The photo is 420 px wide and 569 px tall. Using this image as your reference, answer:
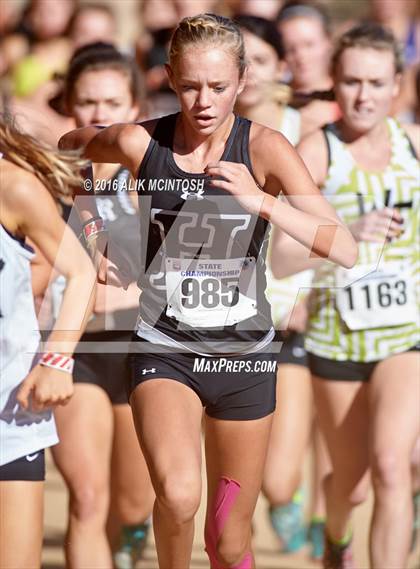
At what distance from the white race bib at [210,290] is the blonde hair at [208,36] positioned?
63 centimetres

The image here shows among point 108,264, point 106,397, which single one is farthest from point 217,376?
point 106,397

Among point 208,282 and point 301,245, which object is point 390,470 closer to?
point 301,245

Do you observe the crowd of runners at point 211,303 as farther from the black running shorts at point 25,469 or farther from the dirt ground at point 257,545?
the dirt ground at point 257,545

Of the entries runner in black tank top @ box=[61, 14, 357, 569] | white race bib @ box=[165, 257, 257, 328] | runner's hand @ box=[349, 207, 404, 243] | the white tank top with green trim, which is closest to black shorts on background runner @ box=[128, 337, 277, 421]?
runner in black tank top @ box=[61, 14, 357, 569]

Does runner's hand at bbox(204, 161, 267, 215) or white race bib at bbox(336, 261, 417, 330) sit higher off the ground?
runner's hand at bbox(204, 161, 267, 215)

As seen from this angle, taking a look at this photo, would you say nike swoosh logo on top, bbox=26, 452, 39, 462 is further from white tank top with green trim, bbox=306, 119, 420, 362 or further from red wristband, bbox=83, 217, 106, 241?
white tank top with green trim, bbox=306, 119, 420, 362

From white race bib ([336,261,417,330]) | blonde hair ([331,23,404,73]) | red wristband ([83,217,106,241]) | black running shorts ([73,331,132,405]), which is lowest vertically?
black running shorts ([73,331,132,405])

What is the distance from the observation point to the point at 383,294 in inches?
205

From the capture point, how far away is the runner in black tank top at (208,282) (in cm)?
404

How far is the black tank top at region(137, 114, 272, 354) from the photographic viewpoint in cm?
414

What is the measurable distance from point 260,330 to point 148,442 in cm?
57

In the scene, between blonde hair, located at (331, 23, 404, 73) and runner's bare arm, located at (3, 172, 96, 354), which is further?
blonde hair, located at (331, 23, 404, 73)

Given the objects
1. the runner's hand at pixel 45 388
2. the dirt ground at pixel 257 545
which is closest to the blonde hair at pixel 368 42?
the runner's hand at pixel 45 388

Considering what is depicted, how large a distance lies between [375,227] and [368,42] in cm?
95
